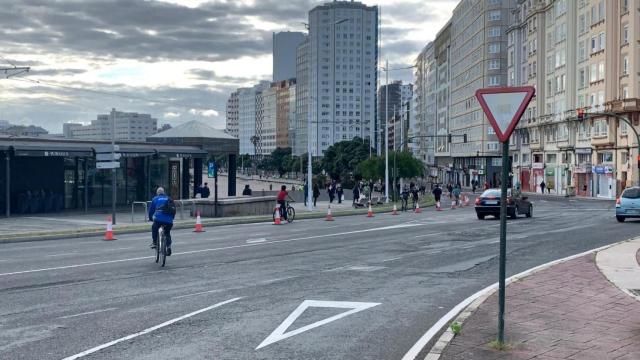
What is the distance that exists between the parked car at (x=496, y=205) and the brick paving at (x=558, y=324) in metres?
20.7

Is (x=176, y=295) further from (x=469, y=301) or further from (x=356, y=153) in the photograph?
(x=356, y=153)

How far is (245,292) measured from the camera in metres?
12.4

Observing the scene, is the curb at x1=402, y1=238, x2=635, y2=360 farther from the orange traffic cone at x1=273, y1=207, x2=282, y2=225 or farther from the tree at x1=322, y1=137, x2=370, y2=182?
the tree at x1=322, y1=137, x2=370, y2=182

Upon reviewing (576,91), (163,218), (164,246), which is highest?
(576,91)

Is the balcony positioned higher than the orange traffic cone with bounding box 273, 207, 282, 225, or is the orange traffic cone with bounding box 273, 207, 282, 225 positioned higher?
the balcony

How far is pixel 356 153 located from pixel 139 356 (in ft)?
330

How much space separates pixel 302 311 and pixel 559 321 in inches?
139

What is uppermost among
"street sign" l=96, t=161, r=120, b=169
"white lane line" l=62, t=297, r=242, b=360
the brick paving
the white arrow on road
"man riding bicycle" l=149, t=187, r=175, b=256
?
"street sign" l=96, t=161, r=120, b=169

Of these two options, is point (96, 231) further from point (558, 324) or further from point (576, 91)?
point (576, 91)

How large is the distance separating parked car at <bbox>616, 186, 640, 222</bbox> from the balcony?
31509 mm

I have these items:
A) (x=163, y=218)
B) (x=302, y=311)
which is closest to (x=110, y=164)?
(x=163, y=218)

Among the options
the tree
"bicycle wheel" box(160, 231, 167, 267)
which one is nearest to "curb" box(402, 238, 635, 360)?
"bicycle wheel" box(160, 231, 167, 267)

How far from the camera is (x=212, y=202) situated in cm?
3700

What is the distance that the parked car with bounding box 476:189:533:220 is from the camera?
111 feet
